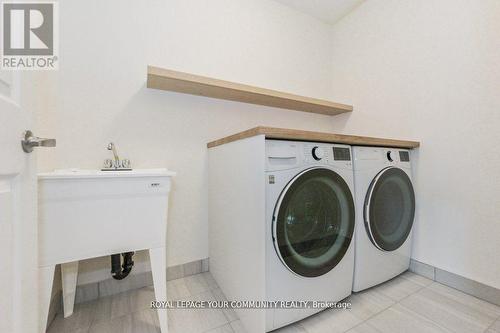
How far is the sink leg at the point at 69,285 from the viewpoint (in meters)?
1.10

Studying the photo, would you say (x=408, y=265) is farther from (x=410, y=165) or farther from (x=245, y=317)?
(x=245, y=317)

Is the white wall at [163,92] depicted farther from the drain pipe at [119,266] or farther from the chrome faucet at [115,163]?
the drain pipe at [119,266]

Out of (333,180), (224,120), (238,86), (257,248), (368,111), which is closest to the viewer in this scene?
(257,248)

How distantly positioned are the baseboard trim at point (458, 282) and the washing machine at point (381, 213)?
8 centimetres

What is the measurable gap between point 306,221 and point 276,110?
46.1 inches

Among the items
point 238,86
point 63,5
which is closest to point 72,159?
point 63,5

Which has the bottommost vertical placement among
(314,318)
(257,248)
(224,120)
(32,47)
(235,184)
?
(314,318)

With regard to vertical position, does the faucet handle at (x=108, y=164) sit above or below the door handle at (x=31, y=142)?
below

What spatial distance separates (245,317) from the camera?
1.02 metres

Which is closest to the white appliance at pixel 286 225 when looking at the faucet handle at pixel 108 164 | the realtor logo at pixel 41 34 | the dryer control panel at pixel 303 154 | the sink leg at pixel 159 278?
the dryer control panel at pixel 303 154

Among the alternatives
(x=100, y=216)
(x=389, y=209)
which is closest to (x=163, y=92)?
(x=100, y=216)

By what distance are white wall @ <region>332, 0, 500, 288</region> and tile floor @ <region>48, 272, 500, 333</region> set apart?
0.27 metres

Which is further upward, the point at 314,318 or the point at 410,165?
the point at 410,165

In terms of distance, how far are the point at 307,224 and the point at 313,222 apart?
0.12ft
